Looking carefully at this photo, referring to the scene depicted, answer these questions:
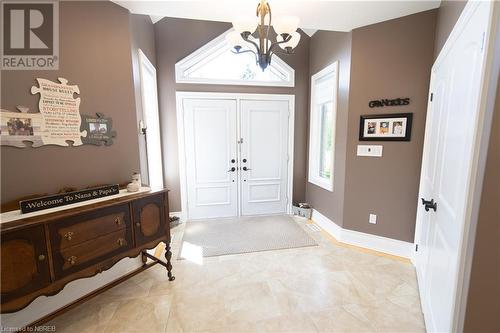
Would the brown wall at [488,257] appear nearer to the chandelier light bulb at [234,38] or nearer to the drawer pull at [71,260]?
the chandelier light bulb at [234,38]

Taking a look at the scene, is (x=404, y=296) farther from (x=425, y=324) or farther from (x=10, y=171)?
(x=10, y=171)

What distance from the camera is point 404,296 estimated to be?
198 centimetres

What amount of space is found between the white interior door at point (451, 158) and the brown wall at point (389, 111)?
403 mm

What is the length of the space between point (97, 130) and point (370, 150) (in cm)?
290

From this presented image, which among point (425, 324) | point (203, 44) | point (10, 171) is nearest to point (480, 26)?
point (425, 324)

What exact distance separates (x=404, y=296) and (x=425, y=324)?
1.01 ft

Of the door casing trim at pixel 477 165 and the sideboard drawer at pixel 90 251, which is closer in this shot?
the door casing trim at pixel 477 165

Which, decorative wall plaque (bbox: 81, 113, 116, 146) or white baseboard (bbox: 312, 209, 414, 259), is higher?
decorative wall plaque (bbox: 81, 113, 116, 146)

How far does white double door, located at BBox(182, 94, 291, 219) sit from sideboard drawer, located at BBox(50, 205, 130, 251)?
74.5 inches

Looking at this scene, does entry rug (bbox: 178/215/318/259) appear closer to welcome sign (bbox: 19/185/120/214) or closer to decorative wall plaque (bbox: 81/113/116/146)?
welcome sign (bbox: 19/185/120/214)

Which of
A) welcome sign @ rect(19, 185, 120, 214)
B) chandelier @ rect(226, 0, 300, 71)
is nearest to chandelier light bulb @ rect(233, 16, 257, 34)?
chandelier @ rect(226, 0, 300, 71)

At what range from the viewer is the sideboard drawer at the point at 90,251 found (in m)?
1.49

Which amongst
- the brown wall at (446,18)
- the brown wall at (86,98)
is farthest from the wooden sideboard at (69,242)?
the brown wall at (446,18)

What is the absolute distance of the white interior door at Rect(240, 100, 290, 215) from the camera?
12.1 ft
